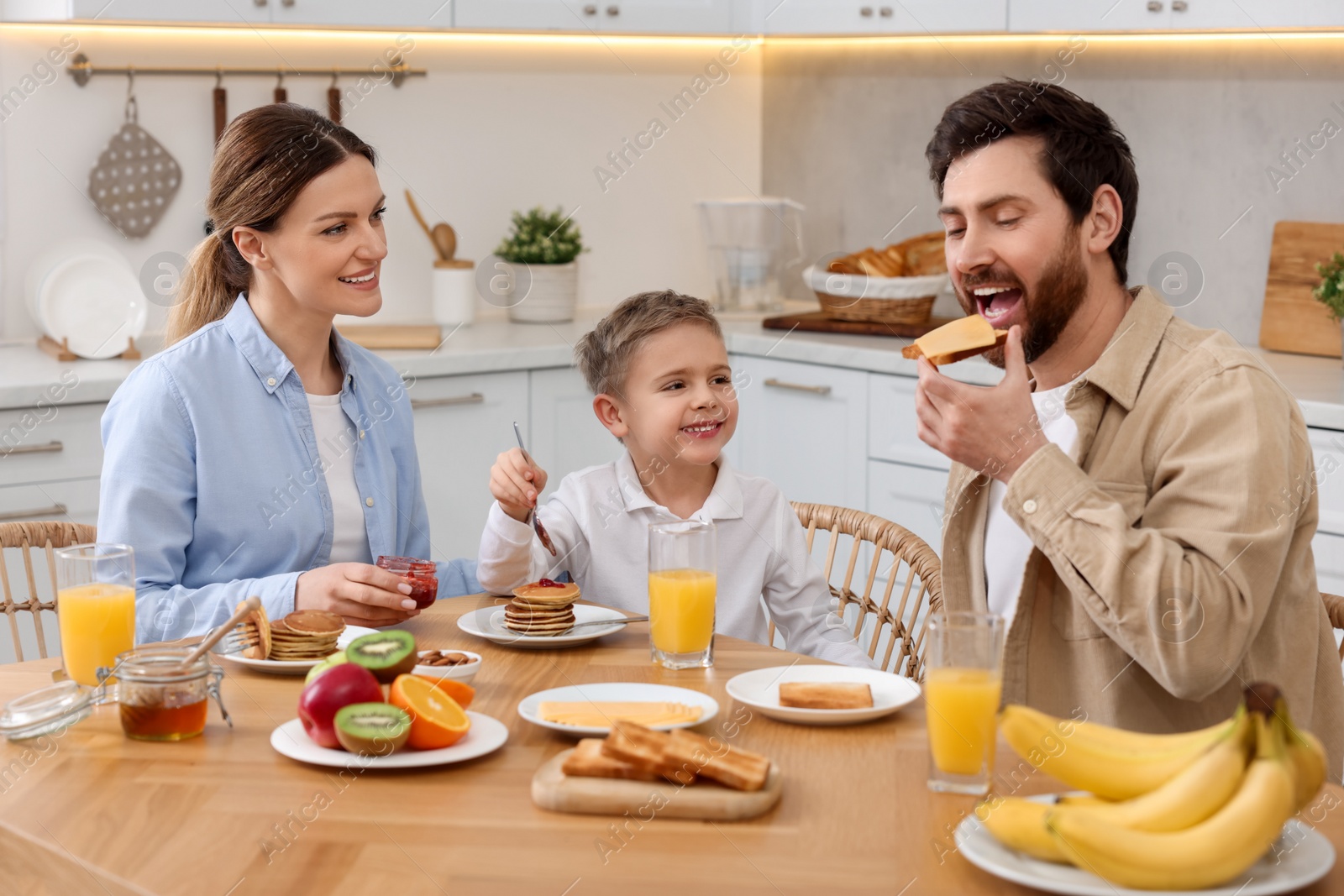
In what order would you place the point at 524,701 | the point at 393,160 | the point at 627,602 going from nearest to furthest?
the point at 524,701 < the point at 627,602 < the point at 393,160

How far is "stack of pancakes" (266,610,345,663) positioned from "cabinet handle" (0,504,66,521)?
5.10ft

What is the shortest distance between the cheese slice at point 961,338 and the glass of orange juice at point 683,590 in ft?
1.15

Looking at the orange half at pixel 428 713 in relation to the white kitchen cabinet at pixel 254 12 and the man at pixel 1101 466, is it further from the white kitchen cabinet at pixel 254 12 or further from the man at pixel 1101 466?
the white kitchen cabinet at pixel 254 12

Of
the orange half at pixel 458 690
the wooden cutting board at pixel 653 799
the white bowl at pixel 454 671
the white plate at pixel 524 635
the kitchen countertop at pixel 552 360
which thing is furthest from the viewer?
the kitchen countertop at pixel 552 360

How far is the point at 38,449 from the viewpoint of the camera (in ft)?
9.14

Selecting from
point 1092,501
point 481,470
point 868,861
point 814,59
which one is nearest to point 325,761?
point 868,861

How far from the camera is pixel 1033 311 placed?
1.67 meters

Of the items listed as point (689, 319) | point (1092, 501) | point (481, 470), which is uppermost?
point (689, 319)

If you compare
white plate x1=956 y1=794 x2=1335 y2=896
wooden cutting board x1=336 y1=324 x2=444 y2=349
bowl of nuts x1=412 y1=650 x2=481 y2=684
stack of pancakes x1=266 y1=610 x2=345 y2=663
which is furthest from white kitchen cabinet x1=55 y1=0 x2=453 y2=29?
white plate x1=956 y1=794 x2=1335 y2=896

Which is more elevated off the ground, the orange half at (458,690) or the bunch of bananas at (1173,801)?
the bunch of bananas at (1173,801)

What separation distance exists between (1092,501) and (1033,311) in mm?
357

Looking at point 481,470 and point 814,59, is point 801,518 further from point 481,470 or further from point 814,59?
point 814,59

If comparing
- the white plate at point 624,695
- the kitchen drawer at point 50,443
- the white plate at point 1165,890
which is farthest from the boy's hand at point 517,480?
the kitchen drawer at point 50,443

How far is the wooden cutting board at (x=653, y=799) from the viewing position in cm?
108
